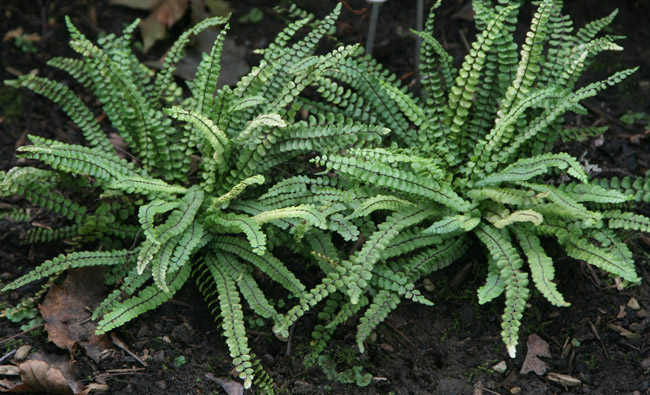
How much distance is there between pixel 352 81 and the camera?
153 inches

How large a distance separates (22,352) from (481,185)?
2.59 meters

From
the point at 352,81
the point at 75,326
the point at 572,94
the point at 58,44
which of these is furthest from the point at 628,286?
A: the point at 58,44

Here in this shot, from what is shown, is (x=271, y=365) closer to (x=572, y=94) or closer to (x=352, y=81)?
(x=352, y=81)

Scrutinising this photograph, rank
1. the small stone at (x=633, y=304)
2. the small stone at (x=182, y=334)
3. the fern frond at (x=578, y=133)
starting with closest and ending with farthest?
the small stone at (x=182, y=334), the small stone at (x=633, y=304), the fern frond at (x=578, y=133)

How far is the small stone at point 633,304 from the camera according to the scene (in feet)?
12.2

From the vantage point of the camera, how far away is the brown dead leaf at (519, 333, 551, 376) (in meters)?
3.50

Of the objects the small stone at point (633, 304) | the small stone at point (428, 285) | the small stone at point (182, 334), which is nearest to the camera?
the small stone at point (182, 334)

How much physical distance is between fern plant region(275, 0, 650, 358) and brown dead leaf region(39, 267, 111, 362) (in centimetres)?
104

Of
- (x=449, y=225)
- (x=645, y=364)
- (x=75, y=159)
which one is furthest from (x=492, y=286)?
(x=75, y=159)

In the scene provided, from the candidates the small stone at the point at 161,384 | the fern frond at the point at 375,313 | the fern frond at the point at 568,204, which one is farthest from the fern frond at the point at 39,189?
the fern frond at the point at 568,204

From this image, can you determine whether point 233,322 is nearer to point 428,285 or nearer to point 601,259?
point 428,285

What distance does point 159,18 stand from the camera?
481 centimetres

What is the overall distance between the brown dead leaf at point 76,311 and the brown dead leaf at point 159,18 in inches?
73.3

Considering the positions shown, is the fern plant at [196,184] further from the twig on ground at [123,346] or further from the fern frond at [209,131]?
the twig on ground at [123,346]
